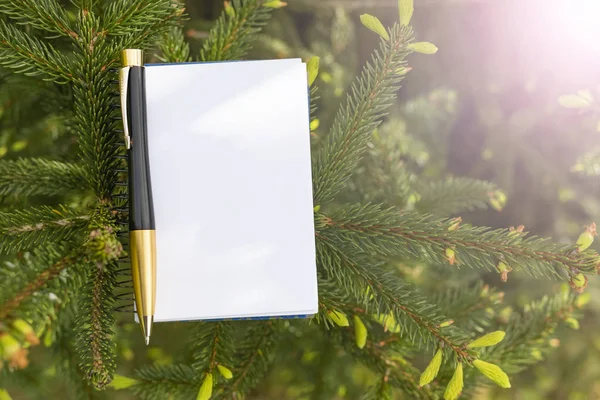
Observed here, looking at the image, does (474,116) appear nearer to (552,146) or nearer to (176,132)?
(552,146)

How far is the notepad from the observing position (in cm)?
63

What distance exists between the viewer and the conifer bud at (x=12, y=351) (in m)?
0.40

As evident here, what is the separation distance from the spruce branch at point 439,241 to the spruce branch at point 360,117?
60mm

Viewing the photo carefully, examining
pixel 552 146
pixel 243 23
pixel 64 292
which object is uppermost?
pixel 243 23

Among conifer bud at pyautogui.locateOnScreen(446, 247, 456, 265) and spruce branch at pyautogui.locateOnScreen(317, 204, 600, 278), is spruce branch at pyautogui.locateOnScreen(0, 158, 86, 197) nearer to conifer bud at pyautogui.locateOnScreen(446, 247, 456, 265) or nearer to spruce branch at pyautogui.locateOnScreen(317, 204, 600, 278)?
spruce branch at pyautogui.locateOnScreen(317, 204, 600, 278)

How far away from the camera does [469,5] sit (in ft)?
4.74

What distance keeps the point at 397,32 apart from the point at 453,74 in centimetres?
96

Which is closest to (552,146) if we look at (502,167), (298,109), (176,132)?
(502,167)

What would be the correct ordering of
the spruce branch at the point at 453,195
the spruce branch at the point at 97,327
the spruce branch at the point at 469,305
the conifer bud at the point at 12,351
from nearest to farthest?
the conifer bud at the point at 12,351
the spruce branch at the point at 97,327
the spruce branch at the point at 469,305
the spruce branch at the point at 453,195

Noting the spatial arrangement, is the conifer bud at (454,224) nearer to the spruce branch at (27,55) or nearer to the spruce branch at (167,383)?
the spruce branch at (167,383)

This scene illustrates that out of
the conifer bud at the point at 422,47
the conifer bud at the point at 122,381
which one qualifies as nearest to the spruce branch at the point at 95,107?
the conifer bud at the point at 122,381

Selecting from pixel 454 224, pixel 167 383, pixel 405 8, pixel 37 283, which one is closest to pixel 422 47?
pixel 405 8

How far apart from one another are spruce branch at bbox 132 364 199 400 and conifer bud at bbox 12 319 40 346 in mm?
360

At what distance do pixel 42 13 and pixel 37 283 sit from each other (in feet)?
1.22
